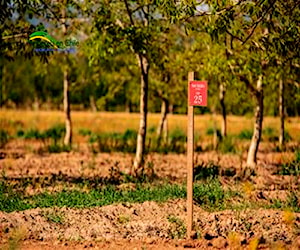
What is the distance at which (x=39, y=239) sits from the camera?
690cm

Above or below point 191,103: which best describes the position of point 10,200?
below

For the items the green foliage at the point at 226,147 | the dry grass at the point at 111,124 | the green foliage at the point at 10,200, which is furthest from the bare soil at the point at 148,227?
the dry grass at the point at 111,124

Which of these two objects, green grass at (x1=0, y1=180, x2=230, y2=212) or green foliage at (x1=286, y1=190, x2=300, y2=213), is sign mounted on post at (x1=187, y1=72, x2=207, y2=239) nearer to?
green grass at (x1=0, y1=180, x2=230, y2=212)

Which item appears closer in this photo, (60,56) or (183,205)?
(183,205)

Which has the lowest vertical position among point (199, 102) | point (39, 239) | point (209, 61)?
point (39, 239)

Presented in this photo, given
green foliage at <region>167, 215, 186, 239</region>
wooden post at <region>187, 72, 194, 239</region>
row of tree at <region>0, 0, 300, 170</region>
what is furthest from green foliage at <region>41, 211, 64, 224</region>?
row of tree at <region>0, 0, 300, 170</region>

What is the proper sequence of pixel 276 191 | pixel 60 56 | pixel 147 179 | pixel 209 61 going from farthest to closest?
1. pixel 60 56
2. pixel 209 61
3. pixel 147 179
4. pixel 276 191

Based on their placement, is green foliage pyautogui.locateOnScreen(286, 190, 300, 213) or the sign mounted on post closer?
the sign mounted on post

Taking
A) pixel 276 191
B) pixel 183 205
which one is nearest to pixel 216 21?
pixel 183 205

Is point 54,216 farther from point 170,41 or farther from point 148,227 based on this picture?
point 170,41

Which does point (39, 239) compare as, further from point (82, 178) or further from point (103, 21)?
point (103, 21)

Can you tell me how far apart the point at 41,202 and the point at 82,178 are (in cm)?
289

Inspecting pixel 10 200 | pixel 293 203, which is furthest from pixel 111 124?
pixel 293 203

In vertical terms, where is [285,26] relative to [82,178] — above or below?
above
